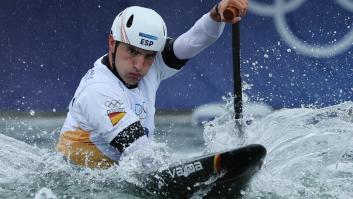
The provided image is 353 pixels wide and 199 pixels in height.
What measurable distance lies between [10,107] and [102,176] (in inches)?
156

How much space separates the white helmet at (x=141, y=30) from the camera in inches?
198

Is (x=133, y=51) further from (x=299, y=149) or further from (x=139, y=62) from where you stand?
(x=299, y=149)

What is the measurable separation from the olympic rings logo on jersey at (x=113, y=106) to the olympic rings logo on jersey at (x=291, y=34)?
163 inches

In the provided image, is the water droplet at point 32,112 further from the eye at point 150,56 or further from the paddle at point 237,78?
the eye at point 150,56

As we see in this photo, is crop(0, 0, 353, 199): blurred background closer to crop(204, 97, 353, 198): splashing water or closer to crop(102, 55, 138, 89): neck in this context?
crop(204, 97, 353, 198): splashing water

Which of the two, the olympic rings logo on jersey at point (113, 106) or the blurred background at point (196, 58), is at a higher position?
the blurred background at point (196, 58)

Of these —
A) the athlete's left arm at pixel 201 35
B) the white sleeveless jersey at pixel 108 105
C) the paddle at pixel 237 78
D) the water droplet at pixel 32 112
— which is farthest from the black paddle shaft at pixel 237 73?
the water droplet at pixel 32 112

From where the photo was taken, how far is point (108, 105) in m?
4.85

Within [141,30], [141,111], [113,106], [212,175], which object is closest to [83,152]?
[141,111]

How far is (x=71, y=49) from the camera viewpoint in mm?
8812

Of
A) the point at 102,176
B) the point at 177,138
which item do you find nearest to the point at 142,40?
the point at 102,176

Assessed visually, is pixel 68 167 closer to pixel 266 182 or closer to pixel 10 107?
pixel 266 182

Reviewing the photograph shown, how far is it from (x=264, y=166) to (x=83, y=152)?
114 cm

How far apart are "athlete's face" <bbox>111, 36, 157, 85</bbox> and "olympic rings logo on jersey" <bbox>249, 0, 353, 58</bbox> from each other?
12.5ft
